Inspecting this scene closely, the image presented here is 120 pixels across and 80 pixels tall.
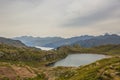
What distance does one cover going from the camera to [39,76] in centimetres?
18712

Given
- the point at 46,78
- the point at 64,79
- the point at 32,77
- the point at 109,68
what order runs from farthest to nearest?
the point at 32,77
the point at 46,78
the point at 64,79
the point at 109,68

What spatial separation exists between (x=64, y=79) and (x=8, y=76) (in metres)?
66.5

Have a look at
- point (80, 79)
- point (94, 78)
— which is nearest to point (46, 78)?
point (80, 79)

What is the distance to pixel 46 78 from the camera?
17312 centimetres

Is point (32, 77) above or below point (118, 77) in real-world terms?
below

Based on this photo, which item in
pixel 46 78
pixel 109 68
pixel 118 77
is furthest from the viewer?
pixel 46 78

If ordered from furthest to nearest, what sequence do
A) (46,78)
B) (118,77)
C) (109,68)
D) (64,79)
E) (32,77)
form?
(32,77) → (46,78) → (64,79) → (109,68) → (118,77)

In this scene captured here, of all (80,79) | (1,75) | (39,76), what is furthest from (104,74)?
(1,75)

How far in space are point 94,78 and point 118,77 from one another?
9646 mm

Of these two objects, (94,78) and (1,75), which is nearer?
(94,78)

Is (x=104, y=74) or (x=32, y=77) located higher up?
(x=104, y=74)

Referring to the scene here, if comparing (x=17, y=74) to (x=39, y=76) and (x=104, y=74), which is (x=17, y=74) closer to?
(x=39, y=76)

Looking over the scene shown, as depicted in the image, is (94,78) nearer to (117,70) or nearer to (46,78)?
(117,70)

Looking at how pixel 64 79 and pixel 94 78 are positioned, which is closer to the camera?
pixel 94 78
